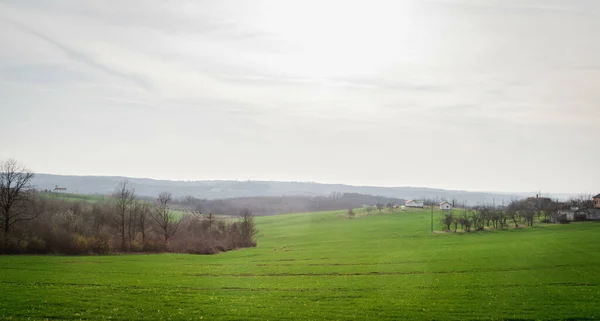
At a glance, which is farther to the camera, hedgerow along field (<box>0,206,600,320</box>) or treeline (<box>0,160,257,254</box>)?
treeline (<box>0,160,257,254</box>)

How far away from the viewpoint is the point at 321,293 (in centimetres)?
3347

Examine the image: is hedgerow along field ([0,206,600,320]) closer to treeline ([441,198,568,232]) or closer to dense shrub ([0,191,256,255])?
dense shrub ([0,191,256,255])

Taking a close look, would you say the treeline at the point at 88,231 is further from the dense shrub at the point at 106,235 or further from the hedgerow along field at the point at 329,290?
the hedgerow along field at the point at 329,290

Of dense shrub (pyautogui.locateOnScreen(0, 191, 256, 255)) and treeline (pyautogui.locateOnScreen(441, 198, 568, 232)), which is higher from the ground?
treeline (pyautogui.locateOnScreen(441, 198, 568, 232))

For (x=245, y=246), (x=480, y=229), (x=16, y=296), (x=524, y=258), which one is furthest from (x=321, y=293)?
(x=480, y=229)

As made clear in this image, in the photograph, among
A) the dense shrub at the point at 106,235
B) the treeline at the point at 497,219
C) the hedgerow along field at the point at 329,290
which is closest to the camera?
the hedgerow along field at the point at 329,290

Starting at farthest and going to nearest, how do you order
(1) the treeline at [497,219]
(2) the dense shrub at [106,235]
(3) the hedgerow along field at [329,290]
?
(1) the treeline at [497,219]
(2) the dense shrub at [106,235]
(3) the hedgerow along field at [329,290]

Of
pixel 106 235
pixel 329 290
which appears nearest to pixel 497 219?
pixel 106 235

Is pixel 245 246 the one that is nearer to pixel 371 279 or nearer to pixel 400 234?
pixel 400 234

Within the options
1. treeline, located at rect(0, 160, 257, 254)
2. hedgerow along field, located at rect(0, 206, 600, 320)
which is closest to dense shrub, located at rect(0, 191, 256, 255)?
treeline, located at rect(0, 160, 257, 254)

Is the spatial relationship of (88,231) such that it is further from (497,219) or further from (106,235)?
(497,219)

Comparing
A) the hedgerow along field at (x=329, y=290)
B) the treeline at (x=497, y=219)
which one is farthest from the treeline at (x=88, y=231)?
the treeline at (x=497, y=219)

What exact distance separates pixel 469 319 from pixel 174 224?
3768 inches

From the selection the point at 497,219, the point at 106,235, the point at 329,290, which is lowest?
the point at 106,235
